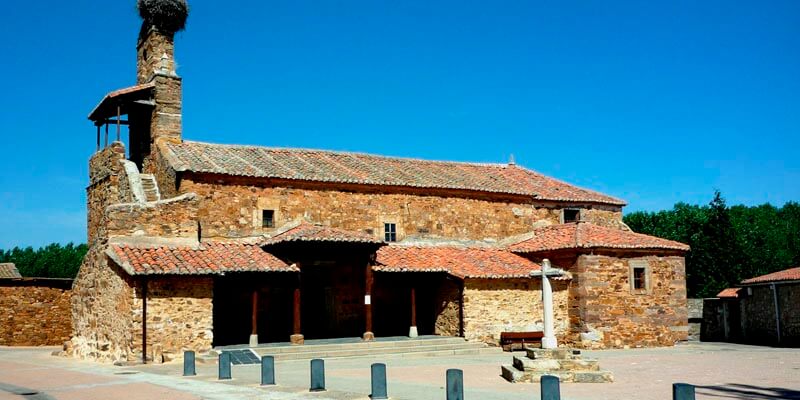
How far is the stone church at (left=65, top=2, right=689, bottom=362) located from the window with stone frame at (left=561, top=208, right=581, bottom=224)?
85.0 inches

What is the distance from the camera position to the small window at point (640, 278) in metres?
28.3

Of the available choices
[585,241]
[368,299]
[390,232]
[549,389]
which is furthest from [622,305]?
[549,389]

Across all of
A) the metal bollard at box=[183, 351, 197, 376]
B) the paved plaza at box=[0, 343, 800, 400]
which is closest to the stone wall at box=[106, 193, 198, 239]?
the paved plaza at box=[0, 343, 800, 400]

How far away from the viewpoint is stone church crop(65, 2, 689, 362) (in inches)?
939

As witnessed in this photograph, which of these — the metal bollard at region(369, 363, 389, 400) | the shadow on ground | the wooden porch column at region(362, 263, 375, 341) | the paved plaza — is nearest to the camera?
the metal bollard at region(369, 363, 389, 400)

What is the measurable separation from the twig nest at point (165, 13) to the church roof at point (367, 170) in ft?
14.6

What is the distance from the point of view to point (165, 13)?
2866cm

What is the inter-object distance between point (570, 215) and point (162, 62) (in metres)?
17.7

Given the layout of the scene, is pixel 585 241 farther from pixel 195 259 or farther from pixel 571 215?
pixel 195 259

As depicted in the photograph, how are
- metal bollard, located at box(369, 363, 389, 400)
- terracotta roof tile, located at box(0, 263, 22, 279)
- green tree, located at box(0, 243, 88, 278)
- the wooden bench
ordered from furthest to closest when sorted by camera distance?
green tree, located at box(0, 243, 88, 278) → terracotta roof tile, located at box(0, 263, 22, 279) → the wooden bench → metal bollard, located at box(369, 363, 389, 400)

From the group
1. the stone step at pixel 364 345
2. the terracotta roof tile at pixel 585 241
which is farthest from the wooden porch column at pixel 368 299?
the terracotta roof tile at pixel 585 241

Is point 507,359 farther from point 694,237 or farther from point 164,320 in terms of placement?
point 694,237

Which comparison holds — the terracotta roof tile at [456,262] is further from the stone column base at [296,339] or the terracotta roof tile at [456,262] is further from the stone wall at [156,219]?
the stone wall at [156,219]

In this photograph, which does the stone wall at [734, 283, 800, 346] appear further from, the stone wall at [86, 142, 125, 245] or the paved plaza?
the stone wall at [86, 142, 125, 245]
